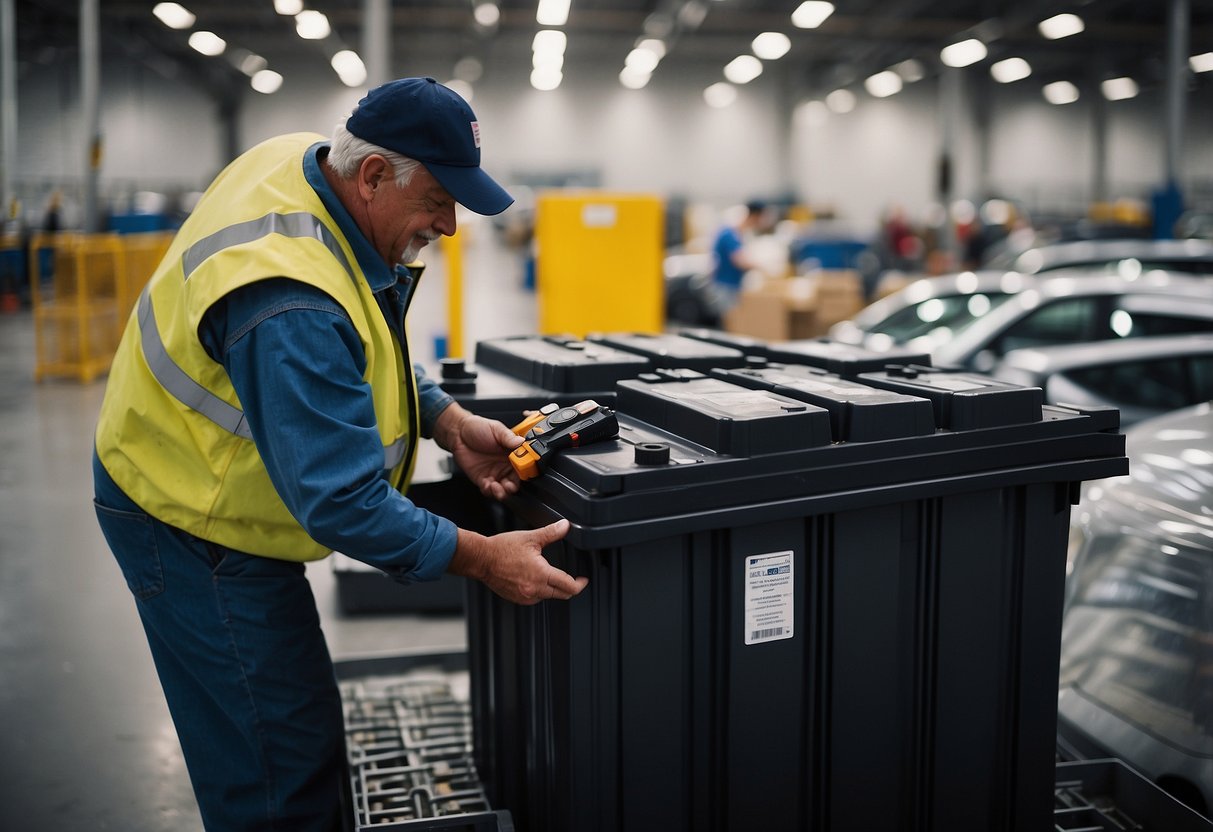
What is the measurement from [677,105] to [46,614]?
2941 centimetres

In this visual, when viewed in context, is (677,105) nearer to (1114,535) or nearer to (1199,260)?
(1199,260)

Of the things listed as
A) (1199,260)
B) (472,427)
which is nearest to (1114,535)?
(472,427)

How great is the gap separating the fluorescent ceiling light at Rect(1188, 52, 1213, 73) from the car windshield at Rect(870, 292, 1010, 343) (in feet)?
84.9

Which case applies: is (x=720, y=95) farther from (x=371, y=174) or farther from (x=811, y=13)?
(x=371, y=174)

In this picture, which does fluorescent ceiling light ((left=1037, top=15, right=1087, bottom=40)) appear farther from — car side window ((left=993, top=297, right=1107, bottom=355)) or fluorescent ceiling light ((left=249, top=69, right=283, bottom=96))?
fluorescent ceiling light ((left=249, top=69, right=283, bottom=96))

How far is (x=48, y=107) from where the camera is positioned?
1611 cm

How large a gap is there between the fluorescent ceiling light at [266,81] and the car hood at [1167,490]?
3083 centimetres

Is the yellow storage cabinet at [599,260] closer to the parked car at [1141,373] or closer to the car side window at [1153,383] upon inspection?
the parked car at [1141,373]

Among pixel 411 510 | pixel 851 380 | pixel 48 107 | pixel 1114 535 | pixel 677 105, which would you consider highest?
pixel 677 105

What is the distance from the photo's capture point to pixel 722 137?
3231 cm

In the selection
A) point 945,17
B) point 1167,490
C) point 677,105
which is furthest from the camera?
point 677,105

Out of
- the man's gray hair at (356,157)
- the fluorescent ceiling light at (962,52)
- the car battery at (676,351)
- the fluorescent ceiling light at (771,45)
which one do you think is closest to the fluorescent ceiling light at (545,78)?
the fluorescent ceiling light at (771,45)

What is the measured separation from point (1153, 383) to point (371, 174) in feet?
15.0

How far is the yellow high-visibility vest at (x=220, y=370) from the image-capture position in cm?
189
